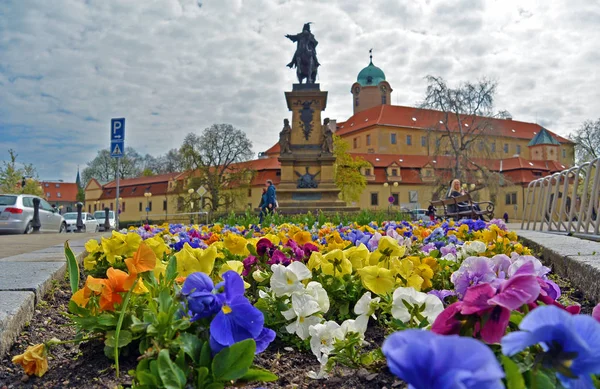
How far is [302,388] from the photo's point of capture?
1724 mm

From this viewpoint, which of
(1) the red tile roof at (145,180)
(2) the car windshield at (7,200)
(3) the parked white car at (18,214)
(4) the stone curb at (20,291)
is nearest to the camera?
(4) the stone curb at (20,291)

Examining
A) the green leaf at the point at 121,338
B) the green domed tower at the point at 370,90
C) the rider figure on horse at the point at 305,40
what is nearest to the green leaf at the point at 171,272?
the green leaf at the point at 121,338

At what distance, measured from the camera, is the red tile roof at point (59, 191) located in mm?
121625

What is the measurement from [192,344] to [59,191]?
13294 cm

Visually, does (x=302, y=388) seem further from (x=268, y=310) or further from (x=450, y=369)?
(x=450, y=369)

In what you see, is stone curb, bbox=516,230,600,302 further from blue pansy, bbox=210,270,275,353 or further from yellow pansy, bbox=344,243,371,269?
blue pansy, bbox=210,270,275,353

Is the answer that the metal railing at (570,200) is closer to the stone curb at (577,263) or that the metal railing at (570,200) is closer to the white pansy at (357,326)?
the stone curb at (577,263)

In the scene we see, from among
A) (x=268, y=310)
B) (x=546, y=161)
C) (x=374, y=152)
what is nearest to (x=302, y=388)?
(x=268, y=310)

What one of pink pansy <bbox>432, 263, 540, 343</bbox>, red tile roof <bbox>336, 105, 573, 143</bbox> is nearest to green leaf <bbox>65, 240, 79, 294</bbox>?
pink pansy <bbox>432, 263, 540, 343</bbox>

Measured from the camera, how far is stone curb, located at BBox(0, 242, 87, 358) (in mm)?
2104

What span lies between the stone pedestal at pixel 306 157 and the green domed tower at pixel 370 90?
72107 millimetres

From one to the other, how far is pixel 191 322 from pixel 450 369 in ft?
2.67

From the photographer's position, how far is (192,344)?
1267mm

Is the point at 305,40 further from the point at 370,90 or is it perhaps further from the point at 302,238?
the point at 370,90
